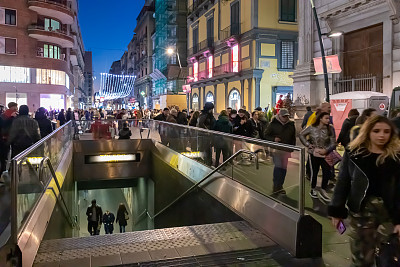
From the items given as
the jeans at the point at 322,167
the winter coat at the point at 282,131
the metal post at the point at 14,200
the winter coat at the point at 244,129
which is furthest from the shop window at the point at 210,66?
the metal post at the point at 14,200

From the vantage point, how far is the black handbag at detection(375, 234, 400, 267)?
11.2ft

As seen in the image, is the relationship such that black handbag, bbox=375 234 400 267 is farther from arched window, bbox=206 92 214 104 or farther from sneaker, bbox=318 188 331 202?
arched window, bbox=206 92 214 104

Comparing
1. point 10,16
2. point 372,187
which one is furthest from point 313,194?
point 10,16

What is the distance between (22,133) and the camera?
29.7 feet

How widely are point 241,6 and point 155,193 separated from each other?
64.6ft

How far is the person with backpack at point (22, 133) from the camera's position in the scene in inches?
356

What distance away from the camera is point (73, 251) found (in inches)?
200

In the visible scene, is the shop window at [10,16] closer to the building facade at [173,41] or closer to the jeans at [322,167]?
the building facade at [173,41]

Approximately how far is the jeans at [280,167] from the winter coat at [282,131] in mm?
2281

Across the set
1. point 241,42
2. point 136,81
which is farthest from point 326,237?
point 136,81

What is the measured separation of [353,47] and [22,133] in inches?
569

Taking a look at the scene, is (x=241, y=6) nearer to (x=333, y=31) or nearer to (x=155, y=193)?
(x=333, y=31)

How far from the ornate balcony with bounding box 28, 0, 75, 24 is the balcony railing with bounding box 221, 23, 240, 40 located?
2109 centimetres

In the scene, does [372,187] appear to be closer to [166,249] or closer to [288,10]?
[166,249]
